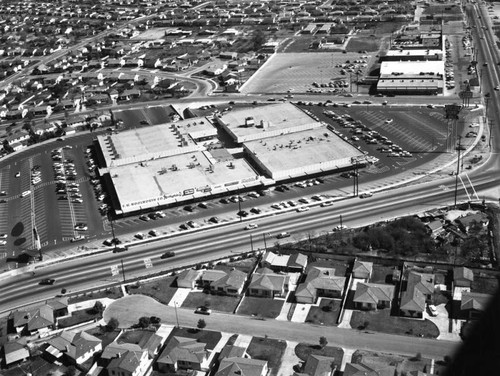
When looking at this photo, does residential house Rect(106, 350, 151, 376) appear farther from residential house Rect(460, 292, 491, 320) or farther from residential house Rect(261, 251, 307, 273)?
residential house Rect(460, 292, 491, 320)

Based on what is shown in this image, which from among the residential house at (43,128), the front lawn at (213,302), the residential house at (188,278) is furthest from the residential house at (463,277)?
the residential house at (43,128)

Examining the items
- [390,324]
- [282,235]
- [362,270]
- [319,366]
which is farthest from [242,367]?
[282,235]

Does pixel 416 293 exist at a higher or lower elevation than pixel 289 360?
higher

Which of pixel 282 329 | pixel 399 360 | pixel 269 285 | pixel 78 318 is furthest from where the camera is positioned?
pixel 269 285

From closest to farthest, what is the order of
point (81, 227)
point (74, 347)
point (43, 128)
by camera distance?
1. point (74, 347)
2. point (81, 227)
3. point (43, 128)

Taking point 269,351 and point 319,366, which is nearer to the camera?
point 319,366

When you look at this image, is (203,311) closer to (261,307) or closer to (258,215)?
(261,307)

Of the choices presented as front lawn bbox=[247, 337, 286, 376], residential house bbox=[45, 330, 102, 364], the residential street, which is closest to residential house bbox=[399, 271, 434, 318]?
the residential street
